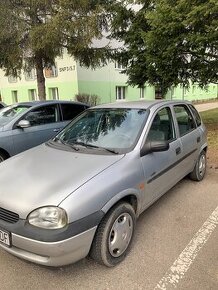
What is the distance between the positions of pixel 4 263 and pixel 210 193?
10.9ft

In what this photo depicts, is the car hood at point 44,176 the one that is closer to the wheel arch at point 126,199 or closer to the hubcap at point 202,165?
the wheel arch at point 126,199

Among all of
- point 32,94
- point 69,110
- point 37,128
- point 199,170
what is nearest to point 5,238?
point 199,170

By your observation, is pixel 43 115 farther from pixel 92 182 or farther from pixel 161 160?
pixel 92 182

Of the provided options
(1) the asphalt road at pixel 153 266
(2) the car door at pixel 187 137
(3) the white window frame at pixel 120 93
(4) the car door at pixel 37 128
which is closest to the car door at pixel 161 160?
(2) the car door at pixel 187 137

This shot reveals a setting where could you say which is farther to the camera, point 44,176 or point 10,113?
point 10,113

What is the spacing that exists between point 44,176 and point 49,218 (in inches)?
22.1

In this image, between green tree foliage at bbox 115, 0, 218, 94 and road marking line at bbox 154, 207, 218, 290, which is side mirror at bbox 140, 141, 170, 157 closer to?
road marking line at bbox 154, 207, 218, 290

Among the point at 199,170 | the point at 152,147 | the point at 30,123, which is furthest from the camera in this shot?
the point at 30,123

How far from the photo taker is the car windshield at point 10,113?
20.1 feet

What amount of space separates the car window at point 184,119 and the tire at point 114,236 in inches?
74.8

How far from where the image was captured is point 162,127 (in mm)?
4020

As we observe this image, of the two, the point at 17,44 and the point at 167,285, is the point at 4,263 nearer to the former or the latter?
the point at 167,285

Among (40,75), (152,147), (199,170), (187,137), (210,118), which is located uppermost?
(40,75)

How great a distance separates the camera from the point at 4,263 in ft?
9.94
